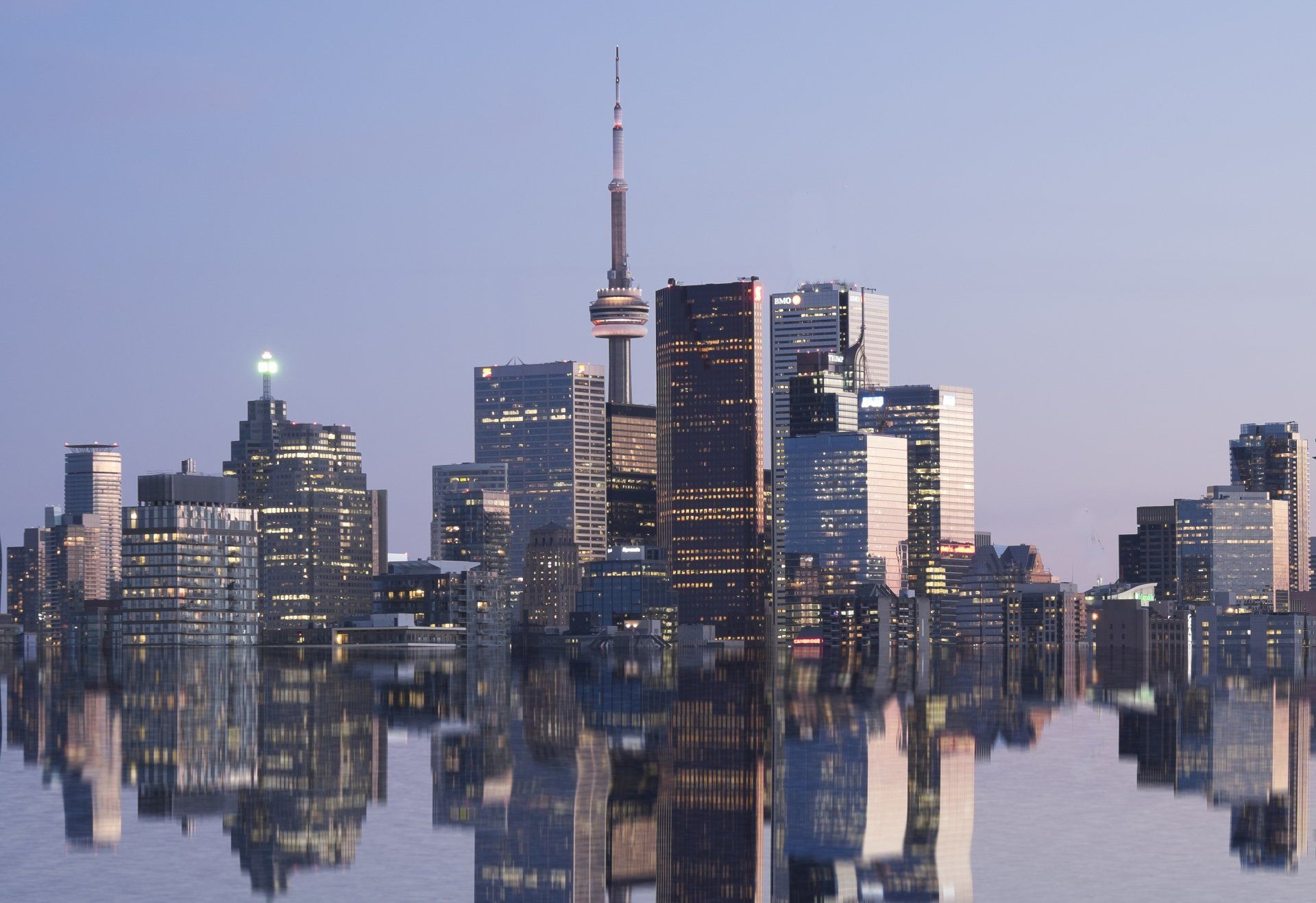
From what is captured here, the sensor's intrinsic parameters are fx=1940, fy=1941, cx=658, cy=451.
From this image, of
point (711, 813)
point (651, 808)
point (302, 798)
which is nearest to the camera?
point (711, 813)

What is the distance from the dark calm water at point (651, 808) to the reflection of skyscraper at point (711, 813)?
187 millimetres

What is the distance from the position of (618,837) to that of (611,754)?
3248 cm

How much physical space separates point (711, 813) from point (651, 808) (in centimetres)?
242

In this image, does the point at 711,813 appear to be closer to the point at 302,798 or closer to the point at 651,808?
the point at 651,808

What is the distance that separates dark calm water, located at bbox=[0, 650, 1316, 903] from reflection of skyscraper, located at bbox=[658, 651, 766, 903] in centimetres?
19

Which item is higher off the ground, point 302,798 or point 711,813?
point 711,813

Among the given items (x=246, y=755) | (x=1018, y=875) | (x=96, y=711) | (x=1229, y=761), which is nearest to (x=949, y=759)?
(x=1229, y=761)

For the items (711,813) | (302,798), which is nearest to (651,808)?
(711,813)

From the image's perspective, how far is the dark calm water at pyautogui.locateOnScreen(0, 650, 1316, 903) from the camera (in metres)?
54.4

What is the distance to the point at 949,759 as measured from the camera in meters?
96.1

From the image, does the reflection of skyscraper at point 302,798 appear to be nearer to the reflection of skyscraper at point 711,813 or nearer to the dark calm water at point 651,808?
the dark calm water at point 651,808

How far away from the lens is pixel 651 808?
69.9 metres

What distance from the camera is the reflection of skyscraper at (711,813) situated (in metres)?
53.7

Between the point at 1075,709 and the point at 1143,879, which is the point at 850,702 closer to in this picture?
the point at 1075,709
